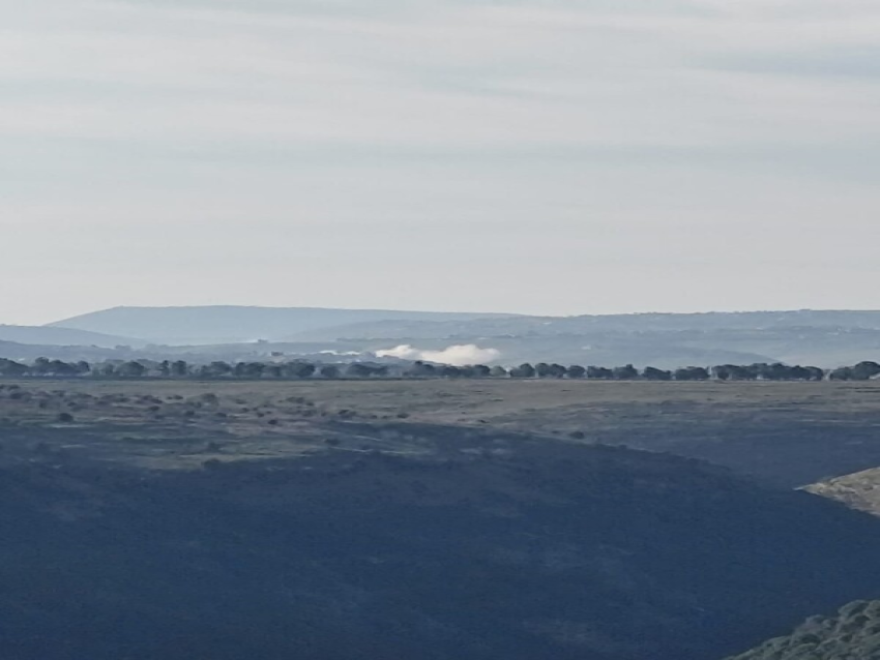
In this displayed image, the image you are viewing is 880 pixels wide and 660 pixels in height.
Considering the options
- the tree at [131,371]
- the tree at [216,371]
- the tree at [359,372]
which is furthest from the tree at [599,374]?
the tree at [131,371]

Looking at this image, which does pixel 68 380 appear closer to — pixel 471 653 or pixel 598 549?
pixel 598 549

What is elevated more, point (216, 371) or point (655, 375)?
point (655, 375)

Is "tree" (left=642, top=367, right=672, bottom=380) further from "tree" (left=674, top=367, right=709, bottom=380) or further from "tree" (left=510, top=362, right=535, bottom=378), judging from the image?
"tree" (left=510, top=362, right=535, bottom=378)

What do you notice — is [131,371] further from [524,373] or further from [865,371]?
[865,371]

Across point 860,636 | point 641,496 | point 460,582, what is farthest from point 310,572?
point 860,636

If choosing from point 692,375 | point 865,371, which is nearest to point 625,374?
point 692,375

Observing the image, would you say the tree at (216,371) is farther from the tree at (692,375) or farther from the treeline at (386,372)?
the tree at (692,375)

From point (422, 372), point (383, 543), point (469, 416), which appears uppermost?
point (422, 372)
